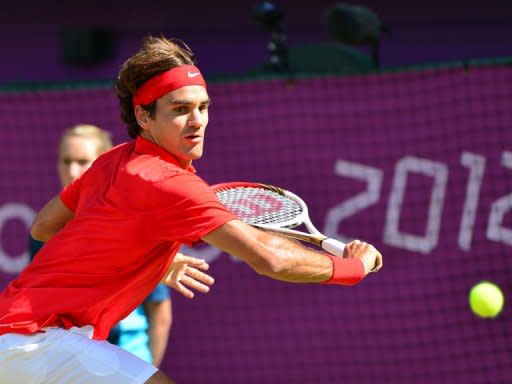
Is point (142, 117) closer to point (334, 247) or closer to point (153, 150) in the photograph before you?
point (153, 150)

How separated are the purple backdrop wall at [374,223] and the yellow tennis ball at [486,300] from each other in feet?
0.56

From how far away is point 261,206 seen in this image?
13.5 ft

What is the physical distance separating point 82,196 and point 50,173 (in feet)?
9.81

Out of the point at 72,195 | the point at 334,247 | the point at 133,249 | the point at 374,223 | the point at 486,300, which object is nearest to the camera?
the point at 133,249

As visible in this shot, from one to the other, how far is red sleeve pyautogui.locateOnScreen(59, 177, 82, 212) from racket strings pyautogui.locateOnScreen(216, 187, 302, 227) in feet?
1.59

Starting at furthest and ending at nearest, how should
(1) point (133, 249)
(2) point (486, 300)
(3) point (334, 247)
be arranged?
1. (2) point (486, 300)
2. (3) point (334, 247)
3. (1) point (133, 249)

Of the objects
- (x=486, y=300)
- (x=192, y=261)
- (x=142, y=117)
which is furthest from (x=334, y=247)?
(x=486, y=300)

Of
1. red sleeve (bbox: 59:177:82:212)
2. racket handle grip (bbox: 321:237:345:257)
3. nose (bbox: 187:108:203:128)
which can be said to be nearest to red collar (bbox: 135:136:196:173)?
nose (bbox: 187:108:203:128)

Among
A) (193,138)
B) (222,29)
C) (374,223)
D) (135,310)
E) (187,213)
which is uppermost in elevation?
(193,138)

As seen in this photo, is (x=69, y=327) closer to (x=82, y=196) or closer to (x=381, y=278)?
(x=82, y=196)

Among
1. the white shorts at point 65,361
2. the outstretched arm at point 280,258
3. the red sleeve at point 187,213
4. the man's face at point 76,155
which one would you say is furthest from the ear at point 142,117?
the man's face at point 76,155

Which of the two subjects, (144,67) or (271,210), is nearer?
(144,67)

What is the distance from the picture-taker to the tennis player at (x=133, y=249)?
138 inches

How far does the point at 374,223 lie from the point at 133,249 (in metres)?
2.64
